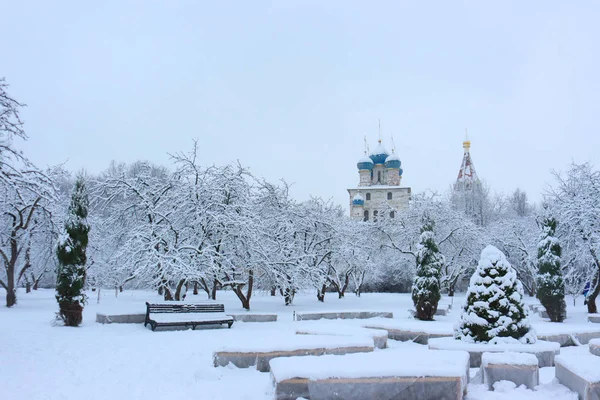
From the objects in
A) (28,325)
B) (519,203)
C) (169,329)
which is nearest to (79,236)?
(28,325)

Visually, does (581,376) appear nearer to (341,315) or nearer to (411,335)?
(411,335)

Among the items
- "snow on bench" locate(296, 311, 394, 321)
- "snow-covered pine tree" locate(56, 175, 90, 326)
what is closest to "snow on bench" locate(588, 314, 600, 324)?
"snow on bench" locate(296, 311, 394, 321)

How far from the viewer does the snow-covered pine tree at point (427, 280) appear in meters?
16.2

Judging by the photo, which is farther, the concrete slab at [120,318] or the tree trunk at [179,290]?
the tree trunk at [179,290]

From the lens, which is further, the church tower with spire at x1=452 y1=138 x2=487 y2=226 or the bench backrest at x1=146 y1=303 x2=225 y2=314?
the church tower with spire at x1=452 y1=138 x2=487 y2=226

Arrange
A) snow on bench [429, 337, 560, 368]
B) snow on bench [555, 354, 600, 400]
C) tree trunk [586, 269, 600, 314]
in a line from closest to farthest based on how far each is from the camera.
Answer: snow on bench [555, 354, 600, 400]
snow on bench [429, 337, 560, 368]
tree trunk [586, 269, 600, 314]

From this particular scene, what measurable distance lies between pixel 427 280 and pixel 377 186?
1876 inches

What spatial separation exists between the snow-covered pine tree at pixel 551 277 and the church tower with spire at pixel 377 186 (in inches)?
1726

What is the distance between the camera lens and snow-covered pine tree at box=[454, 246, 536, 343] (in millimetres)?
8984

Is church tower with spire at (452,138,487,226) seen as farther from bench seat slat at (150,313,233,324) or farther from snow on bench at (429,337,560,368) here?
snow on bench at (429,337,560,368)

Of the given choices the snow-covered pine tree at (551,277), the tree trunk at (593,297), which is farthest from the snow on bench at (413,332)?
the tree trunk at (593,297)

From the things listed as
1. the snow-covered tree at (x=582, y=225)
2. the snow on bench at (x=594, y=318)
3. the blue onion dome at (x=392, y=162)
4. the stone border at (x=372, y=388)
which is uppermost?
the blue onion dome at (x=392, y=162)

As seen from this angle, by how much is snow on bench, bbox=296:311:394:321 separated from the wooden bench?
9.73 ft

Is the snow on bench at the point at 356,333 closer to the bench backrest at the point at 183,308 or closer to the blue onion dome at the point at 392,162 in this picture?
the bench backrest at the point at 183,308
